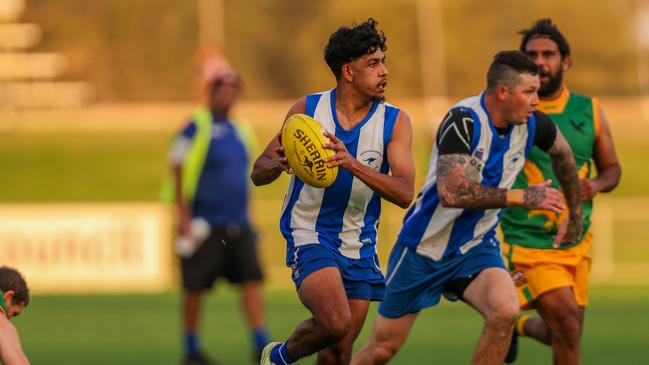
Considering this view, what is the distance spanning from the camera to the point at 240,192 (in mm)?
12680

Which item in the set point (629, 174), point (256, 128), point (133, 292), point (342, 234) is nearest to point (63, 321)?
point (133, 292)

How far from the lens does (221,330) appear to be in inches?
592

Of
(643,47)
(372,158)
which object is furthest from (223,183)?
(643,47)

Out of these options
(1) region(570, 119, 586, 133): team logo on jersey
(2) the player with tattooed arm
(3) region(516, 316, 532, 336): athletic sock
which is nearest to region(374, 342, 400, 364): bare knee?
(2) the player with tattooed arm

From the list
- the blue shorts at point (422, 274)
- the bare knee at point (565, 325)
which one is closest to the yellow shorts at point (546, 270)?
the bare knee at point (565, 325)

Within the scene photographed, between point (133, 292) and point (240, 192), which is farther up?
point (240, 192)

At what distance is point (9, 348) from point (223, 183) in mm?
6373

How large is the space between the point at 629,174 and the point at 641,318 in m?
16.2

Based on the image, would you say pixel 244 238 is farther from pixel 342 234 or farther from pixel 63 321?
pixel 342 234

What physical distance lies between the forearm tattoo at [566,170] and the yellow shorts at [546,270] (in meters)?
0.51

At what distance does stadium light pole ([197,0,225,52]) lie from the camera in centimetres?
3275

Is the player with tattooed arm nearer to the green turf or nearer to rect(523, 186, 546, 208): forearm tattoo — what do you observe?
rect(523, 186, 546, 208): forearm tattoo

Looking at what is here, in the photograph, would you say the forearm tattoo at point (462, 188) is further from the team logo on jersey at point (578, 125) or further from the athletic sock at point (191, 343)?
the athletic sock at point (191, 343)

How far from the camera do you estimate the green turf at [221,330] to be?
12.4 meters
